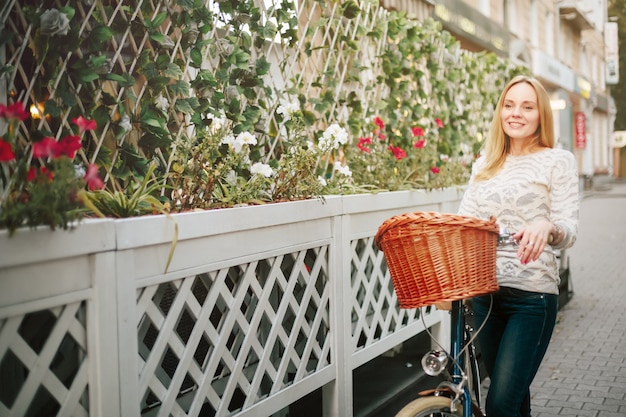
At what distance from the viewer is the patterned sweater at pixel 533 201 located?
2693mm

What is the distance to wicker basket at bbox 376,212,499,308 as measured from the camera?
2223 mm

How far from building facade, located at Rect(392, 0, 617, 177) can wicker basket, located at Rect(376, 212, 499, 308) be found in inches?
163

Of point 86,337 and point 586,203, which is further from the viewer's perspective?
point 586,203

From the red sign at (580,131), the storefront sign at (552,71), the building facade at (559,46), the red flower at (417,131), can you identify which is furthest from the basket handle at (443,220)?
the red sign at (580,131)

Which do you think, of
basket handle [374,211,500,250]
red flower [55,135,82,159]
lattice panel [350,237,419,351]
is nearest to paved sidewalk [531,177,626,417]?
lattice panel [350,237,419,351]

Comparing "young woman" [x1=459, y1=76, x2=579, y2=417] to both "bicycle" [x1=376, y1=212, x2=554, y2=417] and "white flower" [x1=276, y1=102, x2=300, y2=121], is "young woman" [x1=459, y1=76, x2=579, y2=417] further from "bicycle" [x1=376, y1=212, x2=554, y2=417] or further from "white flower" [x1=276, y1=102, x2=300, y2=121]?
"white flower" [x1=276, y1=102, x2=300, y2=121]

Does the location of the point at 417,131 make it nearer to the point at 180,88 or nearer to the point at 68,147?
the point at 180,88

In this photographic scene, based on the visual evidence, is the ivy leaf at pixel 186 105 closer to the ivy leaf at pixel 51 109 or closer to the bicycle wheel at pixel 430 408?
the ivy leaf at pixel 51 109

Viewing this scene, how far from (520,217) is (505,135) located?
15.0 inches

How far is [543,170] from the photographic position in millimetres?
2758

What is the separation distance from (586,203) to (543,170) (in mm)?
21063

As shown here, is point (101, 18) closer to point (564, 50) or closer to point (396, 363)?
point (396, 363)

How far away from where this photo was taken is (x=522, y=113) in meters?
2.86

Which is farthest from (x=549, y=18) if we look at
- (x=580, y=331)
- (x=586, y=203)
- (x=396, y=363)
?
(x=396, y=363)
